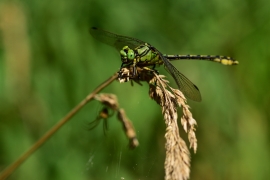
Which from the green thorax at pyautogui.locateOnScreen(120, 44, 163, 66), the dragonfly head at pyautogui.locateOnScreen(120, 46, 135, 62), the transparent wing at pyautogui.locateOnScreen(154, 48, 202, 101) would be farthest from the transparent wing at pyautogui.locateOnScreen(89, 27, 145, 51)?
the transparent wing at pyautogui.locateOnScreen(154, 48, 202, 101)

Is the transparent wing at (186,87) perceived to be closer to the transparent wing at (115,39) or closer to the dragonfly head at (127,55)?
the dragonfly head at (127,55)

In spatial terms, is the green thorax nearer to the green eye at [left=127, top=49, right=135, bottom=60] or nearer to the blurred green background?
the green eye at [left=127, top=49, right=135, bottom=60]

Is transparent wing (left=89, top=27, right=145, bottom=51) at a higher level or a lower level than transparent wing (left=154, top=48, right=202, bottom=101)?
higher

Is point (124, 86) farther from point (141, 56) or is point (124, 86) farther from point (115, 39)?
point (141, 56)

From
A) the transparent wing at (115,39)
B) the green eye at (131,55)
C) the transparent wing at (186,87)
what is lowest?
the transparent wing at (186,87)

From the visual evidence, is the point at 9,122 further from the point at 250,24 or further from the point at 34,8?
the point at 250,24

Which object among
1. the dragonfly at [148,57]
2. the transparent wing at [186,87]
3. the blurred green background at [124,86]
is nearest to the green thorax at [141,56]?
the dragonfly at [148,57]

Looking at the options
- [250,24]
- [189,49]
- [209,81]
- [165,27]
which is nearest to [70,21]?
[165,27]
